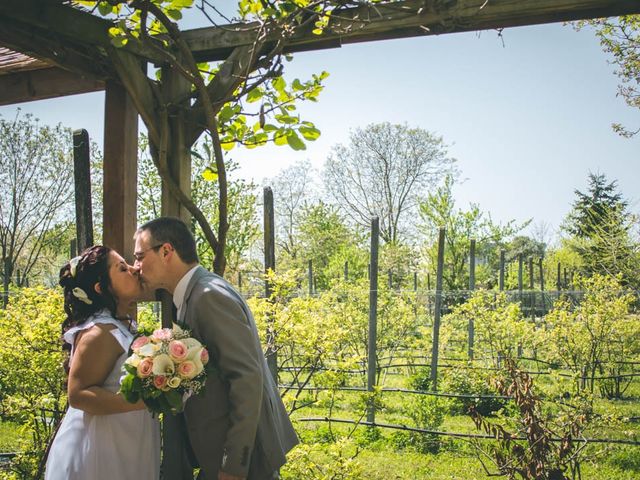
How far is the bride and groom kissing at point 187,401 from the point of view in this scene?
1.88 metres

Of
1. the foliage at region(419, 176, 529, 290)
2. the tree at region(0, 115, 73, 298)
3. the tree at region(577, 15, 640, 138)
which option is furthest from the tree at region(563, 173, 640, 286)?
the tree at region(0, 115, 73, 298)

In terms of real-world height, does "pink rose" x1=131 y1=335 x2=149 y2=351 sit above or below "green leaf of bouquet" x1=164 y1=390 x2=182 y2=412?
above

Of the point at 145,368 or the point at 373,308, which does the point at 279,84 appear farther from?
the point at 373,308

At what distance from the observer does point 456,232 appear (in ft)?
68.6

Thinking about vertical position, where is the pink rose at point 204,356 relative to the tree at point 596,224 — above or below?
below

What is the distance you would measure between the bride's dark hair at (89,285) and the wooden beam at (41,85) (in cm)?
84

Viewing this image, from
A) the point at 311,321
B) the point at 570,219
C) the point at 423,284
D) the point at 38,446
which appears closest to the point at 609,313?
the point at 311,321

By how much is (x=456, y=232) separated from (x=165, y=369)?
20.0 metres

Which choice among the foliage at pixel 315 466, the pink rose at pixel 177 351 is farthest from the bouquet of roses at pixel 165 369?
the foliage at pixel 315 466

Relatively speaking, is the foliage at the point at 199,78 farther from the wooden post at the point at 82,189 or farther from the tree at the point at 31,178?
the tree at the point at 31,178

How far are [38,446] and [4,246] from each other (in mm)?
17319

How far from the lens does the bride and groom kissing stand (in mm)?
1875

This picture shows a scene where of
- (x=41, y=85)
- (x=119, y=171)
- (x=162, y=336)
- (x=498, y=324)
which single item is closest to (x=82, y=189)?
(x=41, y=85)

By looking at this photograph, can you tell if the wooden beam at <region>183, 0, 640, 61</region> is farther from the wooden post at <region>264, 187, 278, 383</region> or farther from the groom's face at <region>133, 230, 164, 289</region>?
the wooden post at <region>264, 187, 278, 383</region>
